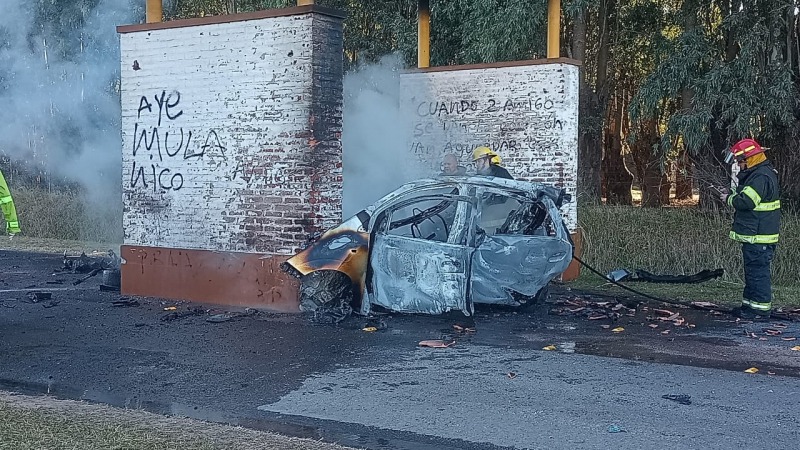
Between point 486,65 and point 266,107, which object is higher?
point 486,65

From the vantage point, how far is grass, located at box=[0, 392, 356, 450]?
16.0ft

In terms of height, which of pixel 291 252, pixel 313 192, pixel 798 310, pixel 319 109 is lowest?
pixel 798 310

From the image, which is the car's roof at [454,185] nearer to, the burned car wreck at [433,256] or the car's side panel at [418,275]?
the burned car wreck at [433,256]

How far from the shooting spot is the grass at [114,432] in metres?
4.89

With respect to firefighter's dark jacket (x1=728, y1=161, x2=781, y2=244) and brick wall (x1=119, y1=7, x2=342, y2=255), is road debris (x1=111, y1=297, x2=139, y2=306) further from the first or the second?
firefighter's dark jacket (x1=728, y1=161, x2=781, y2=244)

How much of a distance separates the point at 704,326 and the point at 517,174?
4.63 meters

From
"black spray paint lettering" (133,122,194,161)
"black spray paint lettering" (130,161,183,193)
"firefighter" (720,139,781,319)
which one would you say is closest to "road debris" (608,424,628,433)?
"firefighter" (720,139,781,319)

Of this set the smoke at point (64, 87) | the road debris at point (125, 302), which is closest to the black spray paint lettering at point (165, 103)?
the road debris at point (125, 302)

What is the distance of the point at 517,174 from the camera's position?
509 inches

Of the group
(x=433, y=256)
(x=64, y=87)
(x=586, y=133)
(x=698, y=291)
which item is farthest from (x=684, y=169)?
(x=64, y=87)

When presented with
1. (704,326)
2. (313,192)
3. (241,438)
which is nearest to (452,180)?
(313,192)

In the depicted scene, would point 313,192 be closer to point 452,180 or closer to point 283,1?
point 452,180

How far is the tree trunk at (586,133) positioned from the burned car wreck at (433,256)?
1003 centimetres

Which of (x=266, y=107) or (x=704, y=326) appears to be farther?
(x=266, y=107)
